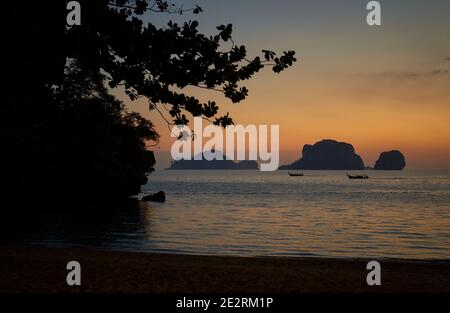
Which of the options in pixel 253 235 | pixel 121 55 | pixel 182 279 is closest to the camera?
pixel 121 55

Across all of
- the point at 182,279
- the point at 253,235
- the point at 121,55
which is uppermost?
the point at 121,55

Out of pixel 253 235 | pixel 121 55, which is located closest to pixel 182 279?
pixel 121 55

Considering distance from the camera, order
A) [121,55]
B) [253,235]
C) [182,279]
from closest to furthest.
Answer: [121,55] < [182,279] < [253,235]

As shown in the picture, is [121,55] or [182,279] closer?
[121,55]

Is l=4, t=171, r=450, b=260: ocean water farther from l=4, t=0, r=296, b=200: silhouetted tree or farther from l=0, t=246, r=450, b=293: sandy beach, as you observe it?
l=4, t=0, r=296, b=200: silhouetted tree

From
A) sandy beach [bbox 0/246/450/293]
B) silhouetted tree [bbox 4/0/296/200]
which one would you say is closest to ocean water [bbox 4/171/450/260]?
sandy beach [bbox 0/246/450/293]

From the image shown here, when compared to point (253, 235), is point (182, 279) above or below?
above

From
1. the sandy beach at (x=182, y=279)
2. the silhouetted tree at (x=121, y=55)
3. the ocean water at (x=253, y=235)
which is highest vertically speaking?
the silhouetted tree at (x=121, y=55)

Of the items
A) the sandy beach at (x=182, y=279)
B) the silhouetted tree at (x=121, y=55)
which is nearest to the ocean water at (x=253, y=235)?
the sandy beach at (x=182, y=279)

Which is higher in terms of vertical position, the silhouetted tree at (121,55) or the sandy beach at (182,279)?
the silhouetted tree at (121,55)

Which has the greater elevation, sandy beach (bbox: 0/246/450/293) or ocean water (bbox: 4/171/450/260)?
sandy beach (bbox: 0/246/450/293)

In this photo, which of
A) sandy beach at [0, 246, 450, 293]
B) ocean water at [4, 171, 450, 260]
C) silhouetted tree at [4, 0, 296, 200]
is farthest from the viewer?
ocean water at [4, 171, 450, 260]

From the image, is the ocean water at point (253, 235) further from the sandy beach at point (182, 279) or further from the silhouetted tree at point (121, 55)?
the silhouetted tree at point (121, 55)

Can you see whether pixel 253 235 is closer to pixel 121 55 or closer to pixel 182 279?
pixel 182 279
